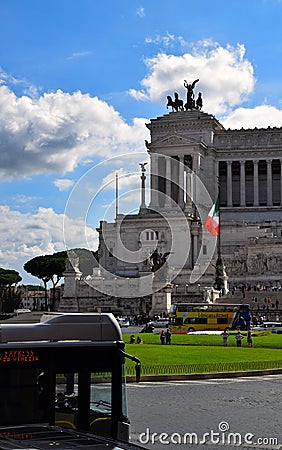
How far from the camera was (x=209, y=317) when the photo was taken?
51.5m

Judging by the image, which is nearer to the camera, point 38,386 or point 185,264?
point 38,386

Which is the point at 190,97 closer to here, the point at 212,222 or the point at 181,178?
the point at 181,178

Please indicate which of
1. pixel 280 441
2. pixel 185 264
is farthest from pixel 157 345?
pixel 185 264

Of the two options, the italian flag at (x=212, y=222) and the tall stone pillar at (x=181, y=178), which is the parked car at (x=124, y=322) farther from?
the tall stone pillar at (x=181, y=178)

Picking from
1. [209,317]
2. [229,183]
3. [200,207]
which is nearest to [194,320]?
[209,317]

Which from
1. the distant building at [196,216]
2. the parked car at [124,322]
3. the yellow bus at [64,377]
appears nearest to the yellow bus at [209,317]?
the parked car at [124,322]

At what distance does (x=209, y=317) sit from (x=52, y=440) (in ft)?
145

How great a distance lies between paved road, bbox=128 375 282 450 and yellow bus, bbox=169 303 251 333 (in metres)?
26.6

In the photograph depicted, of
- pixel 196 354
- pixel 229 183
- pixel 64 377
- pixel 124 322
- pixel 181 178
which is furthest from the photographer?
pixel 229 183

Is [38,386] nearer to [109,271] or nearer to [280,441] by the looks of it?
[280,441]

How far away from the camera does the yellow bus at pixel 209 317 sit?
1999 inches

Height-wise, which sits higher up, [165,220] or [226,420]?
[165,220]

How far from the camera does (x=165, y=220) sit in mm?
82500

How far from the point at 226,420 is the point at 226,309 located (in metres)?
35.5
